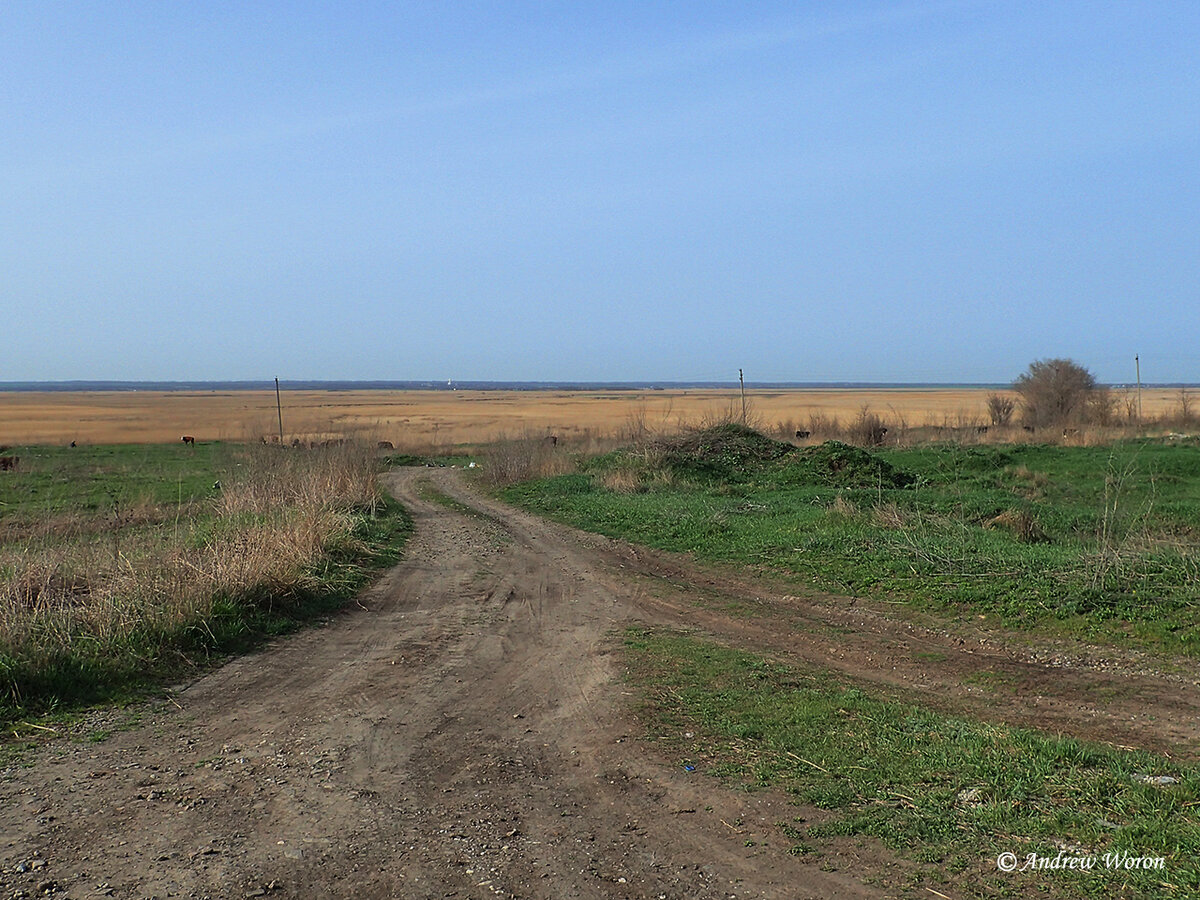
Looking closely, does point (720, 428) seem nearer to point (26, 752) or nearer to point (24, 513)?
point (24, 513)

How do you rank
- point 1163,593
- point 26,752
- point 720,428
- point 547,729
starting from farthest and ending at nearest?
1. point 720,428
2. point 1163,593
3. point 547,729
4. point 26,752

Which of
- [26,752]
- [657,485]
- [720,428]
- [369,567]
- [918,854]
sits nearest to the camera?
[918,854]

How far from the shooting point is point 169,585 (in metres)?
8.59

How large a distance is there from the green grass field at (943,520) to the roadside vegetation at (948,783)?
3456mm

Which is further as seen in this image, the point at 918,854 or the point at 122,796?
the point at 122,796

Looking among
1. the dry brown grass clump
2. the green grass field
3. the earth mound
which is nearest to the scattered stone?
the green grass field

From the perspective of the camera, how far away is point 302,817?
488cm

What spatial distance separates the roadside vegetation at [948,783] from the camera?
13.4ft

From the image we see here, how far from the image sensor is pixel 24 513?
1789 cm

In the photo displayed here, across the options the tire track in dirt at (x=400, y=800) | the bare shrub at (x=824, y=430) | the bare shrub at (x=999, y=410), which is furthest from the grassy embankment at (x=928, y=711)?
the bare shrub at (x=999, y=410)

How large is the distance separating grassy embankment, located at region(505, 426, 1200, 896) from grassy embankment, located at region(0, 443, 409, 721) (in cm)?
385

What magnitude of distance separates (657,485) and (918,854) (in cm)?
1762

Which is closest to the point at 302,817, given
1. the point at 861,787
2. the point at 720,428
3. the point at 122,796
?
the point at 122,796

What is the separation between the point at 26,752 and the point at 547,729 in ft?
10.8
